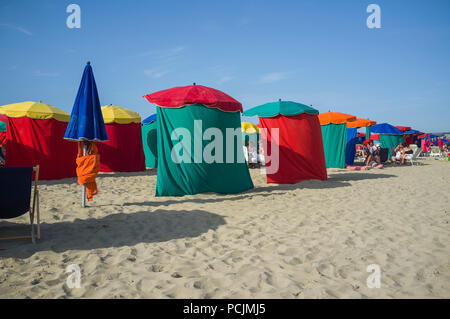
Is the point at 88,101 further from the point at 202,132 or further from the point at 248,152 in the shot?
the point at 248,152

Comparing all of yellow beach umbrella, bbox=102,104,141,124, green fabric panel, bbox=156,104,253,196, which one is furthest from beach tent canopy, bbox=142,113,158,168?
green fabric panel, bbox=156,104,253,196

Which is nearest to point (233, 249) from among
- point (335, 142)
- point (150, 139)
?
point (150, 139)

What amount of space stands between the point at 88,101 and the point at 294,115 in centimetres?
546

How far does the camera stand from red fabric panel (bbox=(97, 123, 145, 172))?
451 inches

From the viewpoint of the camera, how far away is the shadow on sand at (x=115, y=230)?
3447 mm

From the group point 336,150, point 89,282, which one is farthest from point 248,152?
point 89,282

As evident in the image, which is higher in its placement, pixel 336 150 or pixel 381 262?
pixel 336 150

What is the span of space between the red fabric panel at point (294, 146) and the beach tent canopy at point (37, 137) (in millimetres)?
6254

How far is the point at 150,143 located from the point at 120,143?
90.3 inches

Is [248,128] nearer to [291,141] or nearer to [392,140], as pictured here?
[291,141]

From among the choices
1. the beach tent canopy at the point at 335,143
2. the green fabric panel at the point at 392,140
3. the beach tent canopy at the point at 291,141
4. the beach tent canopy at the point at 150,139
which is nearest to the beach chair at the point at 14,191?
the beach tent canopy at the point at 291,141

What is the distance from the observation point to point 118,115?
37.8 ft

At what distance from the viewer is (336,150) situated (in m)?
13.6

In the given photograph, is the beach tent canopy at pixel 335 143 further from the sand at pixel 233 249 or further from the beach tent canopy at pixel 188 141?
the beach tent canopy at pixel 188 141
